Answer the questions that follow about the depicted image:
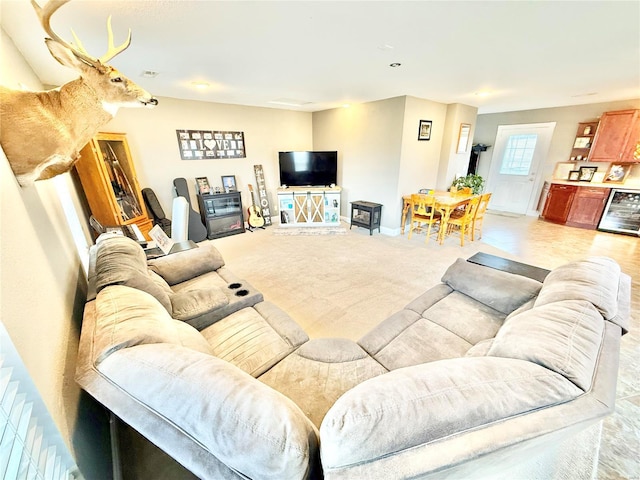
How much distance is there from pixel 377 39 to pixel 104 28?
1.93 metres

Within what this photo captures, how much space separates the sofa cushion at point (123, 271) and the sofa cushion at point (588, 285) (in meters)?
2.09

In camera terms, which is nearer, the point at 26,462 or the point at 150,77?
the point at 26,462

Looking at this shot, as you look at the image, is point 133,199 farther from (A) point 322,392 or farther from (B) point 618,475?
(B) point 618,475

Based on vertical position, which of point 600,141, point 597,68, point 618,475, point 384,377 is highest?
point 597,68

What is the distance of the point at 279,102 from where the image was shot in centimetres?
444

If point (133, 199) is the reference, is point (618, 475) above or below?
below

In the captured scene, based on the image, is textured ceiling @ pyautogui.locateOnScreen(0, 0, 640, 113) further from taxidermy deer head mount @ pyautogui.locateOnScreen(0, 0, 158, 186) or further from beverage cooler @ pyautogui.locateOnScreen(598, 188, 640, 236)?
beverage cooler @ pyautogui.locateOnScreen(598, 188, 640, 236)

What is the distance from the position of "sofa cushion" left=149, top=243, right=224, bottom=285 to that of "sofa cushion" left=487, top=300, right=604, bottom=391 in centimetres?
224

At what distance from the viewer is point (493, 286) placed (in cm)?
176

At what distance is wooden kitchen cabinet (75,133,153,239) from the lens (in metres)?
3.12

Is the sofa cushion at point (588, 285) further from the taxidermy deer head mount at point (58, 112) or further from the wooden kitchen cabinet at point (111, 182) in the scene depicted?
the wooden kitchen cabinet at point (111, 182)

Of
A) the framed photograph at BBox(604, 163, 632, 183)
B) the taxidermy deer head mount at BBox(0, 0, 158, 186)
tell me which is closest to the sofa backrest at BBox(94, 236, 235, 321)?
the taxidermy deer head mount at BBox(0, 0, 158, 186)

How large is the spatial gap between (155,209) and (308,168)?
2.95m

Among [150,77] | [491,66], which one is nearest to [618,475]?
[491,66]
